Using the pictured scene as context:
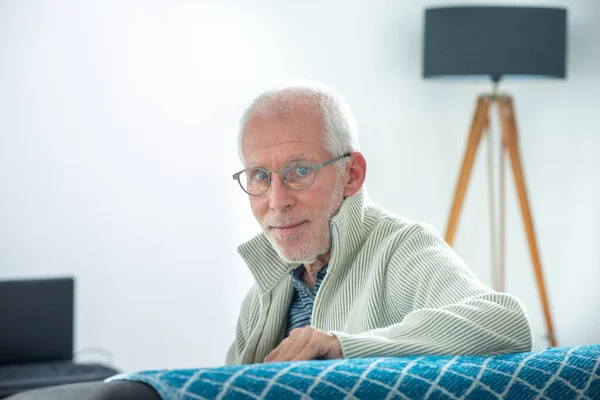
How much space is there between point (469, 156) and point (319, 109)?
3.12 metres

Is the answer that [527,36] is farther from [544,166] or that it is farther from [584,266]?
[584,266]

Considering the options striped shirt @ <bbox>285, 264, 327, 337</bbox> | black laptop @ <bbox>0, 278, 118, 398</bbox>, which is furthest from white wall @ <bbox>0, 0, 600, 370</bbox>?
striped shirt @ <bbox>285, 264, 327, 337</bbox>

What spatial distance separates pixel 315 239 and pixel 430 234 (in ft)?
0.90

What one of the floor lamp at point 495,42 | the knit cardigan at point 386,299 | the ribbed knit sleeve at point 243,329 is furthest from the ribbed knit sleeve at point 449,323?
the floor lamp at point 495,42

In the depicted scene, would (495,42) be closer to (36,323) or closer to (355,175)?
(36,323)

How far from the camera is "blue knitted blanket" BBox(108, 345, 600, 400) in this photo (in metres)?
0.87

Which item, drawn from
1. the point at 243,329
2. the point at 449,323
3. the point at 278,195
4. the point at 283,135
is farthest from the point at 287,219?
the point at 449,323

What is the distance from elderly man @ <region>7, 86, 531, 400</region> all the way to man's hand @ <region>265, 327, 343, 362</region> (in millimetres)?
306

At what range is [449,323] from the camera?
1152 mm

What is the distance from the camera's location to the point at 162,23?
4.66 metres

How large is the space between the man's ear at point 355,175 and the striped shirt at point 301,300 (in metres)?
0.16

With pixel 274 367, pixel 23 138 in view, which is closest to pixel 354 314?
pixel 274 367

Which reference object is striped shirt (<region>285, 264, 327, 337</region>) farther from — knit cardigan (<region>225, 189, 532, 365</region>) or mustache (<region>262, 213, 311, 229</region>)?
mustache (<region>262, 213, 311, 229</region>)

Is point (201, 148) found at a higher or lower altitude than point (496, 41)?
lower
